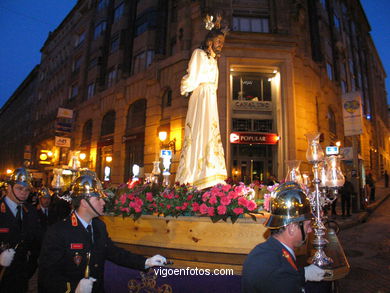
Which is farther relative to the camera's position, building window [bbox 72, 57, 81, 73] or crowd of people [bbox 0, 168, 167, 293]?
building window [bbox 72, 57, 81, 73]

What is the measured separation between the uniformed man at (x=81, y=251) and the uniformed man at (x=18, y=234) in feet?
3.97

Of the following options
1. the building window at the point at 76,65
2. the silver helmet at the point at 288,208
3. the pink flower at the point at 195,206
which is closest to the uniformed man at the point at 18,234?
the pink flower at the point at 195,206

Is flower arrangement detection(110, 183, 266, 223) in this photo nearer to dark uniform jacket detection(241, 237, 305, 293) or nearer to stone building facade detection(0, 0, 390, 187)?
dark uniform jacket detection(241, 237, 305, 293)

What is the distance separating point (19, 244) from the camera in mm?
3242

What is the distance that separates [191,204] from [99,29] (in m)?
30.9

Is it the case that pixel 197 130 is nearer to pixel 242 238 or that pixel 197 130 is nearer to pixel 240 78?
pixel 242 238

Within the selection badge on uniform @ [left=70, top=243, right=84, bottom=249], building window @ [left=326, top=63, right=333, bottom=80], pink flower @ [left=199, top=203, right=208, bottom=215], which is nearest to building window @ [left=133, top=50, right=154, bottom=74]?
building window @ [left=326, top=63, right=333, bottom=80]

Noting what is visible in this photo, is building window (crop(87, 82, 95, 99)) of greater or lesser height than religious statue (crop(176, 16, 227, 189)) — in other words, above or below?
above

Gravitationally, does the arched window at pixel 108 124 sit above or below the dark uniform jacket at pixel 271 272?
above

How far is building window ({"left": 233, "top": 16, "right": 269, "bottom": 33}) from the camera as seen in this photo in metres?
18.5

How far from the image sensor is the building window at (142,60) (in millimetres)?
22234

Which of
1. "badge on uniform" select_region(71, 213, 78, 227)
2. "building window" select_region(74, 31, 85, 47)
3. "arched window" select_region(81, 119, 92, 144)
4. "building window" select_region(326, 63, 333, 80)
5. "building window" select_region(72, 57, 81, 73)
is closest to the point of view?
Result: "badge on uniform" select_region(71, 213, 78, 227)

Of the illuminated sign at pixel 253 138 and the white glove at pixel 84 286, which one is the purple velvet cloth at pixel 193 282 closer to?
the white glove at pixel 84 286

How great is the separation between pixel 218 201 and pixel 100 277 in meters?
1.79
